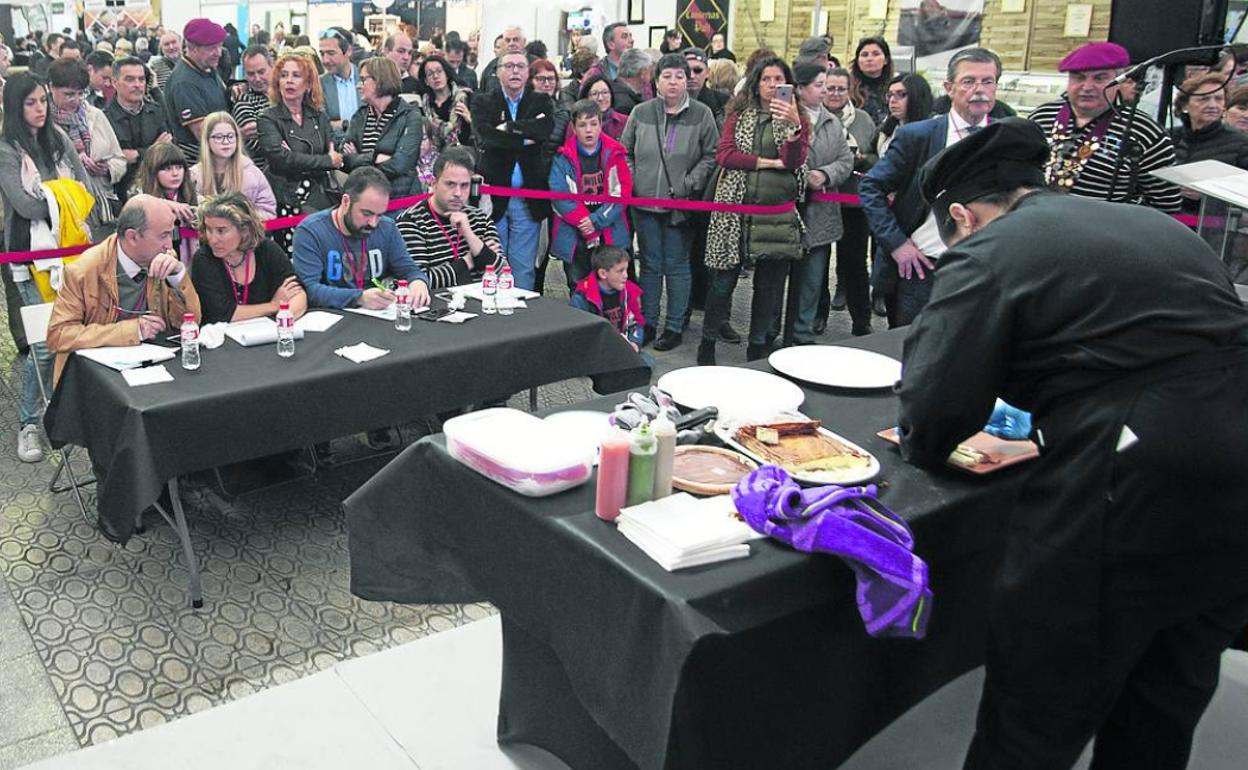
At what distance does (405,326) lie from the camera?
3805mm

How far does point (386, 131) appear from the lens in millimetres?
6066

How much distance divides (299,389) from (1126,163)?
3.20 m

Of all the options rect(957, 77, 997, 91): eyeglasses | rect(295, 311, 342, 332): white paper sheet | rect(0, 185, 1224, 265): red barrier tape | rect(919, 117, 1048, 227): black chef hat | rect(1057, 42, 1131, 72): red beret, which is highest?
rect(1057, 42, 1131, 72): red beret

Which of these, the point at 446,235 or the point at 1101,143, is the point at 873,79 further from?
the point at 446,235

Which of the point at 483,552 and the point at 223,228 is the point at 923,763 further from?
the point at 223,228

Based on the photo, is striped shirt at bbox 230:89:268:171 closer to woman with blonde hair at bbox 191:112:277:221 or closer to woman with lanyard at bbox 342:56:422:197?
woman with lanyard at bbox 342:56:422:197

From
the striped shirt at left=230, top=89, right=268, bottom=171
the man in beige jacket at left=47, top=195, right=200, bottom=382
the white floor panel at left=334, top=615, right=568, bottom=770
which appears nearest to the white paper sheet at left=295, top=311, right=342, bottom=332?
the man in beige jacket at left=47, top=195, right=200, bottom=382

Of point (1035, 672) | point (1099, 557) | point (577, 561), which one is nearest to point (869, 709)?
point (1035, 672)

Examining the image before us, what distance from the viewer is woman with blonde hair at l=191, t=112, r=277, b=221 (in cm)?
495

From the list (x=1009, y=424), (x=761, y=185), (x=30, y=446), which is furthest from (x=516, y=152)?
(x=1009, y=424)

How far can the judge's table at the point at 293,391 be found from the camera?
3041 mm

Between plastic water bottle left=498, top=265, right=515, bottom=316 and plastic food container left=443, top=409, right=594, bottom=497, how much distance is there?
6.08 feet

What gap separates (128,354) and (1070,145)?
3580mm

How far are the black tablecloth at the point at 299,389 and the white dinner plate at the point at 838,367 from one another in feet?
4.13
